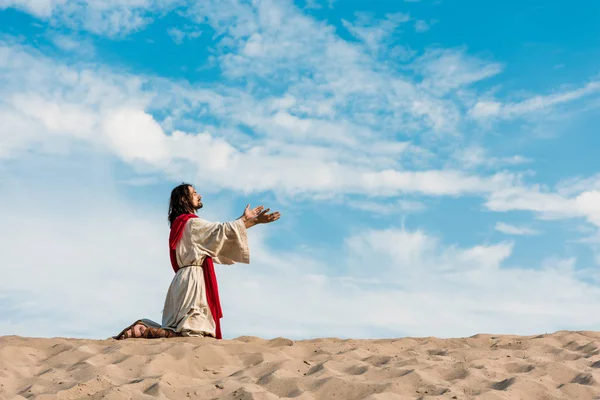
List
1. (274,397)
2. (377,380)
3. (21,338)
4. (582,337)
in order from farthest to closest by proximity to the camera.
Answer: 1. (582,337)
2. (21,338)
3. (377,380)
4. (274,397)

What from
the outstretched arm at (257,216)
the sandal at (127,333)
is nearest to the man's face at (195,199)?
the outstretched arm at (257,216)

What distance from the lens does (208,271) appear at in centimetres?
789

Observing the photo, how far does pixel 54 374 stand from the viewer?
19.3ft

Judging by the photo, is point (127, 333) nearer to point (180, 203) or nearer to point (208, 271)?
point (208, 271)

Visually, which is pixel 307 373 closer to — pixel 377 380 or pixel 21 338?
pixel 377 380

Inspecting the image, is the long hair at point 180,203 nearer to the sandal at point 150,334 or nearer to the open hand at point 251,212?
the open hand at point 251,212

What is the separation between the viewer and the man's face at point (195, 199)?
822cm

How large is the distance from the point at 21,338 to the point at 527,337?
5.55 m

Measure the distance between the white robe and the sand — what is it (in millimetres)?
479

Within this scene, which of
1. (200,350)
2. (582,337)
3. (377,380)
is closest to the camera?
(377,380)

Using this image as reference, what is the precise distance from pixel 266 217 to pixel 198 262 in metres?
0.91

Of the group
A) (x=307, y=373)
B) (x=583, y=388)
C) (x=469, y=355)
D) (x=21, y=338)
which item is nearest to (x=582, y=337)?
(x=469, y=355)

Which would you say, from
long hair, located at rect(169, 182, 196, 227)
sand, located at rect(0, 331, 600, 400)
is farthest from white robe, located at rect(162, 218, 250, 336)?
sand, located at rect(0, 331, 600, 400)

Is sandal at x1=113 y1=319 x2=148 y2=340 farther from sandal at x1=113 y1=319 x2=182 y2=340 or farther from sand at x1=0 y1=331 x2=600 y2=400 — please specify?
sand at x1=0 y1=331 x2=600 y2=400
